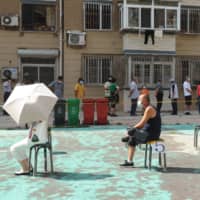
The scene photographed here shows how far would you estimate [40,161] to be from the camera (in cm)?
927

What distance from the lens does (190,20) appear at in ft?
81.0

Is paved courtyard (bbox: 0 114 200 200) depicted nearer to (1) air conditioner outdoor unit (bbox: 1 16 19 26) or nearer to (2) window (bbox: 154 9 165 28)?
(1) air conditioner outdoor unit (bbox: 1 16 19 26)

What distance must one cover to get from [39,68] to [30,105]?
15.4m

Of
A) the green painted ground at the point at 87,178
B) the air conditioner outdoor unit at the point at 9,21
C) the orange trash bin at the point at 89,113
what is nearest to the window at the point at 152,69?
the air conditioner outdoor unit at the point at 9,21

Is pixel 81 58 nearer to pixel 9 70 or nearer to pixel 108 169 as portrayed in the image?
pixel 9 70

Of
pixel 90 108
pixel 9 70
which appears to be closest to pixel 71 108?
pixel 90 108

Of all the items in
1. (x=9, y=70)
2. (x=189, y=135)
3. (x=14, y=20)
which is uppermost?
(x=14, y=20)

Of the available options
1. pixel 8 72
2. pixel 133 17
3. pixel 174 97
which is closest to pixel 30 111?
pixel 174 97

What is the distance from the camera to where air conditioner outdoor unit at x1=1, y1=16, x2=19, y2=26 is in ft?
71.9

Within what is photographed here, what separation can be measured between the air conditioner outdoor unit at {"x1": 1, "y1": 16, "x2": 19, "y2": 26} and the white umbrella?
14.8m

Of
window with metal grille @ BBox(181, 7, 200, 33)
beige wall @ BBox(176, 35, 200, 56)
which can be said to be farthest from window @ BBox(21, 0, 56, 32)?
window with metal grille @ BBox(181, 7, 200, 33)

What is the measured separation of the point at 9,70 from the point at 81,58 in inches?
144

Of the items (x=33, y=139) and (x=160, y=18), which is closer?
(x=33, y=139)

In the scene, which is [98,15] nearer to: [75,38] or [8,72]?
[75,38]
